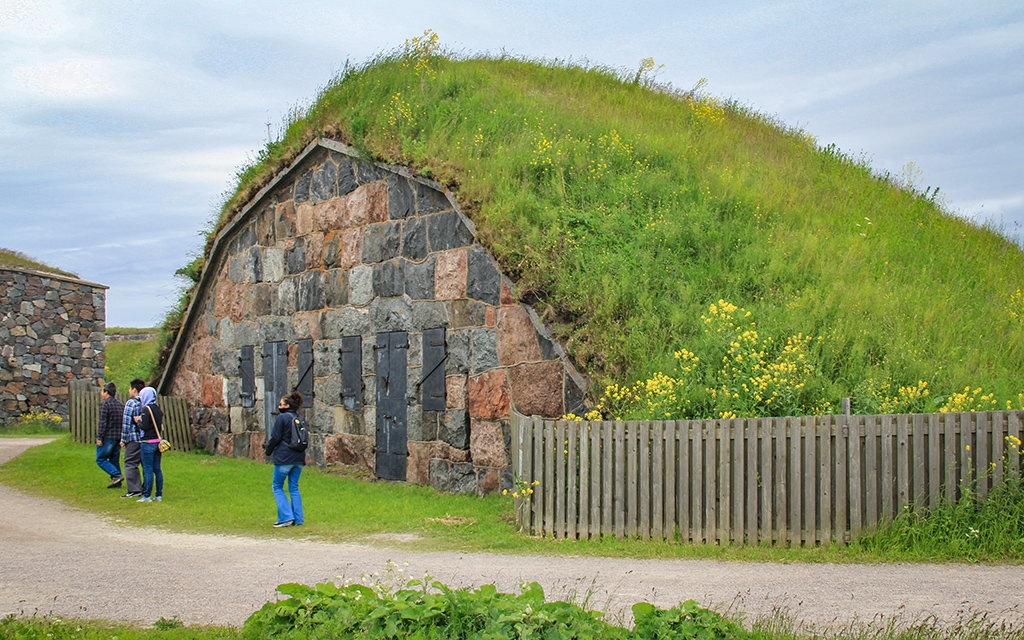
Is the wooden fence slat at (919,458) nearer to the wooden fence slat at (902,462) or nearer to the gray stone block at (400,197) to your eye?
the wooden fence slat at (902,462)

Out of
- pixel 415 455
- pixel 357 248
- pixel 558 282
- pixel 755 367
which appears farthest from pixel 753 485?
pixel 357 248

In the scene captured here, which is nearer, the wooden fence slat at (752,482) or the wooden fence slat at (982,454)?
the wooden fence slat at (982,454)

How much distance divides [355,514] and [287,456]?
1.41m

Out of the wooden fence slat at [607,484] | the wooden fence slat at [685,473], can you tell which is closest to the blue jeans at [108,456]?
the wooden fence slat at [607,484]

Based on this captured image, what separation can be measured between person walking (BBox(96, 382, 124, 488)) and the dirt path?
4.30 metres

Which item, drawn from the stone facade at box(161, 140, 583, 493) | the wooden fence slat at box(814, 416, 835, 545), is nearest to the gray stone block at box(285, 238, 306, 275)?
the stone facade at box(161, 140, 583, 493)

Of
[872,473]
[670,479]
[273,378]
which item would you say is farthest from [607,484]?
[273,378]

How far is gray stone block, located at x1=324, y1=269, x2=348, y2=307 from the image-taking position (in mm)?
15352

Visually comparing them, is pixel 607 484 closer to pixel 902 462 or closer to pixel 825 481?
pixel 825 481

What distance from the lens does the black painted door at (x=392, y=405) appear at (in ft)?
45.0

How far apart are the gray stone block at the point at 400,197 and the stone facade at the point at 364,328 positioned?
3 centimetres

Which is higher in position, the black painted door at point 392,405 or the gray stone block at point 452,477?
the black painted door at point 392,405

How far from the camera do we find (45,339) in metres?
28.3

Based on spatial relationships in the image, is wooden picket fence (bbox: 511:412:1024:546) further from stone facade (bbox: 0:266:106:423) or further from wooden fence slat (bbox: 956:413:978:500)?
stone facade (bbox: 0:266:106:423)
